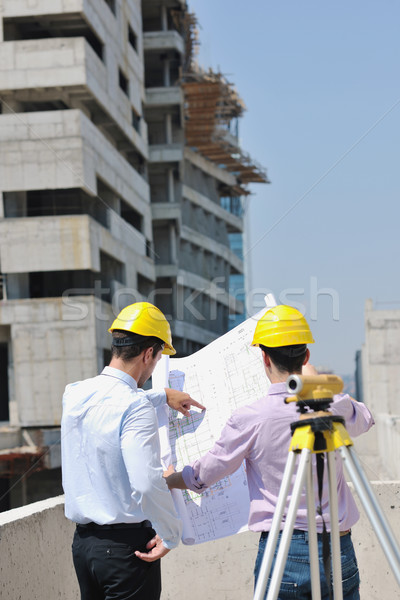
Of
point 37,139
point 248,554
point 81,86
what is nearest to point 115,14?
point 81,86

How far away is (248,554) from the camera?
5.66 metres

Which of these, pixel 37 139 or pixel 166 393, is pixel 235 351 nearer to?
pixel 166 393

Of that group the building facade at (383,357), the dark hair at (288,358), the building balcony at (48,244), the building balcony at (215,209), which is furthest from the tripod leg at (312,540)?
the building balcony at (215,209)

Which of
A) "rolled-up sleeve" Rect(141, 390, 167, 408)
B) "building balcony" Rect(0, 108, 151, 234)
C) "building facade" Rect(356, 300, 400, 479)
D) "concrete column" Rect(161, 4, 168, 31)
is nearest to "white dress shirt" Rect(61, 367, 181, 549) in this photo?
"rolled-up sleeve" Rect(141, 390, 167, 408)

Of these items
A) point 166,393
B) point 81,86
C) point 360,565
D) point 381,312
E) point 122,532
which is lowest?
point 381,312

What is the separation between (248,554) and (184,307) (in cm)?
4750

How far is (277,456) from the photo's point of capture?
3277 millimetres

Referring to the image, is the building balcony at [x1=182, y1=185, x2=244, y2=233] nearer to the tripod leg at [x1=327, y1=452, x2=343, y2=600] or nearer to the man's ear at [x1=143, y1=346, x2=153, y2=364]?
the man's ear at [x1=143, y1=346, x2=153, y2=364]

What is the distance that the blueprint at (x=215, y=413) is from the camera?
4.07 meters

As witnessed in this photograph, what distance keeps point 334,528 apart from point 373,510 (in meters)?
0.27

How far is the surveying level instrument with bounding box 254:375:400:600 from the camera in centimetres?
271

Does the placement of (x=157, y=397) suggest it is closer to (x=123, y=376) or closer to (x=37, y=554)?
(x=123, y=376)

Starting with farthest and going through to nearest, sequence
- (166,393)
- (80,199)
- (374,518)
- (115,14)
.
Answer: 1. (115,14)
2. (80,199)
3. (166,393)
4. (374,518)

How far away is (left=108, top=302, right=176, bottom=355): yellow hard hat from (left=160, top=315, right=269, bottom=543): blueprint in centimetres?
68
